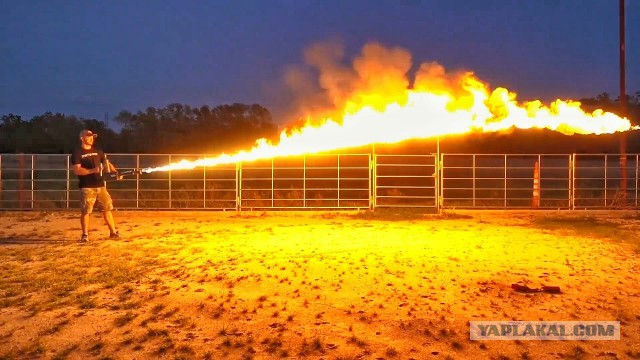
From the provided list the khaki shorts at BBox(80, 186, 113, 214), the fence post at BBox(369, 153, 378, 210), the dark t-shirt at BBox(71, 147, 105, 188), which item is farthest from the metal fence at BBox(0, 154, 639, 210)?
the dark t-shirt at BBox(71, 147, 105, 188)

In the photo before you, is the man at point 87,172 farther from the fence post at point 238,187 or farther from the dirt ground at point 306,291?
the fence post at point 238,187

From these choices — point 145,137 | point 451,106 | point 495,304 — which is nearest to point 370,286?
point 495,304

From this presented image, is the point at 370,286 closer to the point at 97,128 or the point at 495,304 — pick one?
the point at 495,304

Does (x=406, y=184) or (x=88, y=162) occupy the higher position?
(x=88, y=162)

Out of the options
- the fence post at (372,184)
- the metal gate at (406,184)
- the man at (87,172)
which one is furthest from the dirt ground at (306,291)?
the metal gate at (406,184)

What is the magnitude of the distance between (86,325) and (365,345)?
3093 mm

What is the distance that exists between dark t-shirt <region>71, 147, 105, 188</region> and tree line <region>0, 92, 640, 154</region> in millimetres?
30582

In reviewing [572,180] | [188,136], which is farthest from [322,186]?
[188,136]

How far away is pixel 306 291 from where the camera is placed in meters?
7.42

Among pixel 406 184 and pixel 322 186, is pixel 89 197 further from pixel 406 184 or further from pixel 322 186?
pixel 406 184

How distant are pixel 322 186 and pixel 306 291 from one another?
63.0 ft

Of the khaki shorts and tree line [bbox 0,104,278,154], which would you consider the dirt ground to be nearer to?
the khaki shorts

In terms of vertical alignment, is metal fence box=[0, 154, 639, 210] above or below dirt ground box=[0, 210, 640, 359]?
above

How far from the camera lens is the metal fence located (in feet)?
60.1
